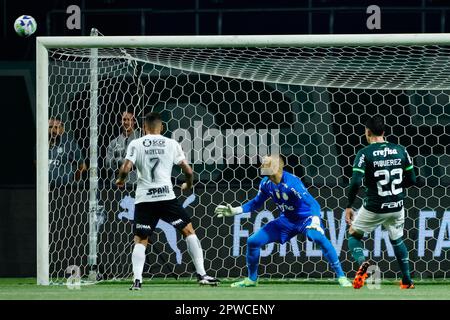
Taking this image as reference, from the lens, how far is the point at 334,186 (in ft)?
40.1

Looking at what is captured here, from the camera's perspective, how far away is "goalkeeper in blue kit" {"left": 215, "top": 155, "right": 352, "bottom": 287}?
36.1 ft

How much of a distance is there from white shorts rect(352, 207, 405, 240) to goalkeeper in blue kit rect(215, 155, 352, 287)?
537mm

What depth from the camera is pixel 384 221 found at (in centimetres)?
1050

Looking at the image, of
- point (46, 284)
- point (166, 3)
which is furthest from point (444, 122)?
point (166, 3)

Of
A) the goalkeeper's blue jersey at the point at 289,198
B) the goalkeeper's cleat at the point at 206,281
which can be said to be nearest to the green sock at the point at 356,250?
the goalkeeper's blue jersey at the point at 289,198

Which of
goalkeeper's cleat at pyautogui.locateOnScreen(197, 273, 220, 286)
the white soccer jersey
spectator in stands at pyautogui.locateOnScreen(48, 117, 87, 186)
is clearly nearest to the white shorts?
goalkeeper's cleat at pyautogui.locateOnScreen(197, 273, 220, 286)

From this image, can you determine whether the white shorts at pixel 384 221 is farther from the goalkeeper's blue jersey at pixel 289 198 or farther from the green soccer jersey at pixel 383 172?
the goalkeeper's blue jersey at pixel 289 198

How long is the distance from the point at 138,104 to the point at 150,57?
0.68 m

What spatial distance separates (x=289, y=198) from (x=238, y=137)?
68.1 inches

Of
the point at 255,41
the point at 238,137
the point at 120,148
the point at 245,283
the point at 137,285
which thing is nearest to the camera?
the point at 137,285

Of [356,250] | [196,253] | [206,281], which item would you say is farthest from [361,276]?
[196,253]

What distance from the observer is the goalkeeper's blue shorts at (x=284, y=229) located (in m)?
11.2

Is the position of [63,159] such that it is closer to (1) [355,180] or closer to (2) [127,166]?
(2) [127,166]

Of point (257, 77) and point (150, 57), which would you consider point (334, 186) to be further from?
point (150, 57)
